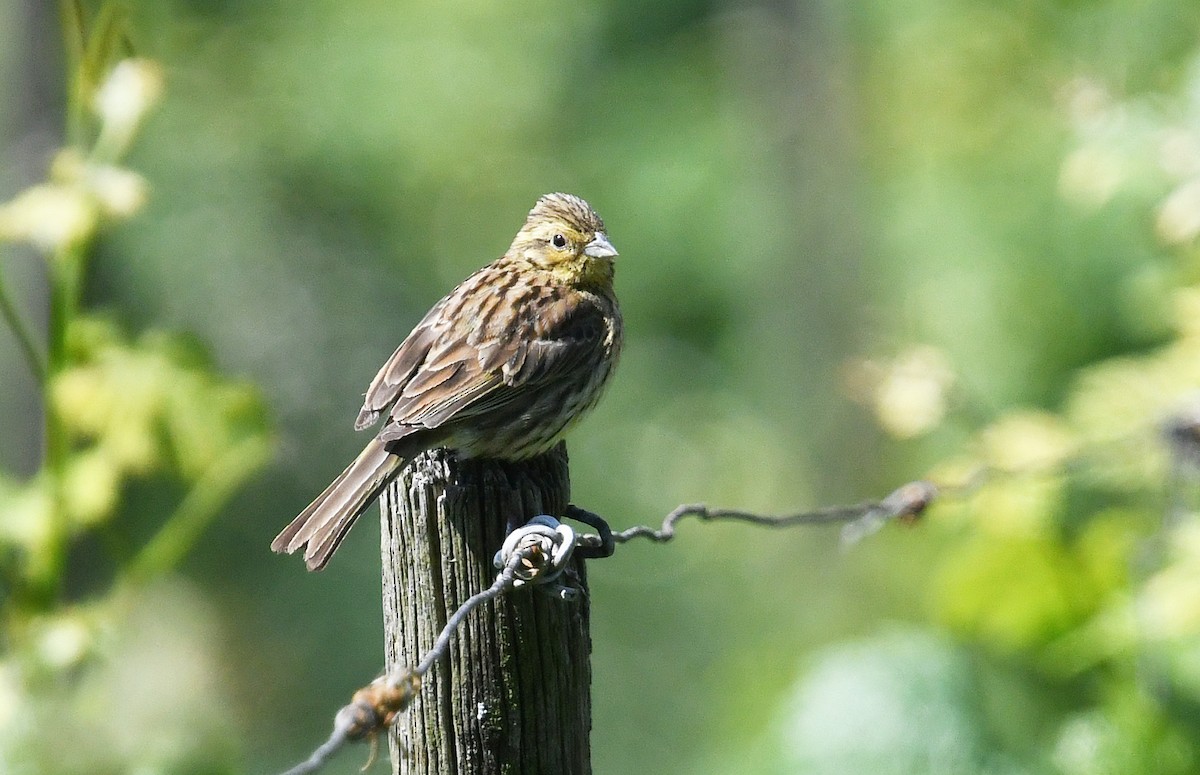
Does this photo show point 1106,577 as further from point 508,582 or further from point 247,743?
point 247,743

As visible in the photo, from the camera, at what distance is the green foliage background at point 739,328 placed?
390cm

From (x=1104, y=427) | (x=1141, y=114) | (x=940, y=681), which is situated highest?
(x=1141, y=114)

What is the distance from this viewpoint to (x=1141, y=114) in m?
4.03

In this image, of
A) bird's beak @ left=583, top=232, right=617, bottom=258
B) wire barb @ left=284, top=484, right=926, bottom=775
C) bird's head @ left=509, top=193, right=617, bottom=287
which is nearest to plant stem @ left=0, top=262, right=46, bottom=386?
bird's head @ left=509, top=193, right=617, bottom=287

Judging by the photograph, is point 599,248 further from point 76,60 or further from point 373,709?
point 373,709

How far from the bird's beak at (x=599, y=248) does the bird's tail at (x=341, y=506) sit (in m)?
1.08

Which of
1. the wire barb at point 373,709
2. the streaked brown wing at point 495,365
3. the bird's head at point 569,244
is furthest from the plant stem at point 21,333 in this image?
the wire barb at point 373,709

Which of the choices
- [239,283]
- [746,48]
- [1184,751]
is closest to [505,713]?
[1184,751]

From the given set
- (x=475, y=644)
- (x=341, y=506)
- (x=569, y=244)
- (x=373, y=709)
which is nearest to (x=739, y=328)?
(x=569, y=244)

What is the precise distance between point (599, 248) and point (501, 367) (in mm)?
654

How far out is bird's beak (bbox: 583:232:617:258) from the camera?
12.3ft

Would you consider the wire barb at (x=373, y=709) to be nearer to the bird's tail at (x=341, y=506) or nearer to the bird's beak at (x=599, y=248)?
the bird's tail at (x=341, y=506)

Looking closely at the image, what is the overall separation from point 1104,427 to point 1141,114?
0.90 metres

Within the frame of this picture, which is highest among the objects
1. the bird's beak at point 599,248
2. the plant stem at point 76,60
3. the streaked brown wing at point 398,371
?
the plant stem at point 76,60
